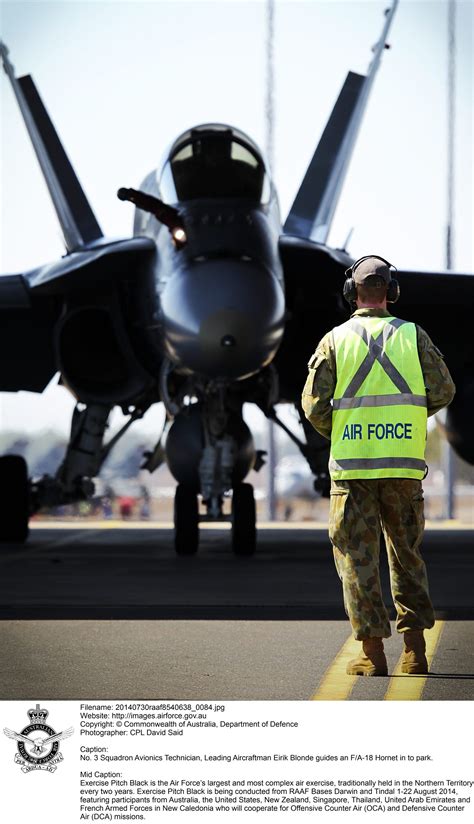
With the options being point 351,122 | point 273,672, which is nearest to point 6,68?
point 351,122

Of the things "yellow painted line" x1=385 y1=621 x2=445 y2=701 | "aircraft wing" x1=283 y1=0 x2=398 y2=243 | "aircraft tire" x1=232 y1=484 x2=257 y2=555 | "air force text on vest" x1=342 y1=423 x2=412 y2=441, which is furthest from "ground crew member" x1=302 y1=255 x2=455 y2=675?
"aircraft wing" x1=283 y1=0 x2=398 y2=243

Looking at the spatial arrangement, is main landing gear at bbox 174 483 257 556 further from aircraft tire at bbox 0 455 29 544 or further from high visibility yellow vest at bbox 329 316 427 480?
high visibility yellow vest at bbox 329 316 427 480

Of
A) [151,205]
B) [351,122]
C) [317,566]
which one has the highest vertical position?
[351,122]

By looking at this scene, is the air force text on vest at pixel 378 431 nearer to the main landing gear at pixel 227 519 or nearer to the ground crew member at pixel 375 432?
the ground crew member at pixel 375 432

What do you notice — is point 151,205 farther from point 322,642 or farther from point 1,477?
point 322,642

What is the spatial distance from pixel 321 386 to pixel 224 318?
616 cm

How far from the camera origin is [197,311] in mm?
12625

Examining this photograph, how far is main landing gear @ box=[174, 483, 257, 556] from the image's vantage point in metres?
14.4

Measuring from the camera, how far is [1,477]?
18125 millimetres

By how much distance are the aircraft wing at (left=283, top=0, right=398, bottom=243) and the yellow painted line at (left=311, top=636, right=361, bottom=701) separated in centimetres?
1029

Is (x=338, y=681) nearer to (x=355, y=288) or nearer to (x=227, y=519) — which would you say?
(x=355, y=288)
